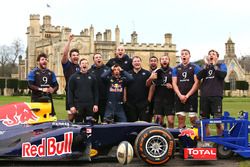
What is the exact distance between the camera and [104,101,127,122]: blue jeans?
410 inches

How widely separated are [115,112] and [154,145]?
74.1 inches

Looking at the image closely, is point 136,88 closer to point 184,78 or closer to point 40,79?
point 184,78

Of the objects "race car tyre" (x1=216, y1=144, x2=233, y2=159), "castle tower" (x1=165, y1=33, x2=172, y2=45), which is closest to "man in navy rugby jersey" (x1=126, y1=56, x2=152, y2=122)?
"race car tyre" (x1=216, y1=144, x2=233, y2=159)

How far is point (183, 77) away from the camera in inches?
417

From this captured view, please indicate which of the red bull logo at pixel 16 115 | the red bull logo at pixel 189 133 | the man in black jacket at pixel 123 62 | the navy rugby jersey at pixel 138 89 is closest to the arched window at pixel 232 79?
the man in black jacket at pixel 123 62

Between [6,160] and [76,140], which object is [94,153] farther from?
[6,160]

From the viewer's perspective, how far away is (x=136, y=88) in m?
10.9

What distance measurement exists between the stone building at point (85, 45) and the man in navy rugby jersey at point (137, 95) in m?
71.5

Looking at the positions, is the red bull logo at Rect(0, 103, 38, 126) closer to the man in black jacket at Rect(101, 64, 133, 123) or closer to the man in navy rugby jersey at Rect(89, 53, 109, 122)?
the man in black jacket at Rect(101, 64, 133, 123)

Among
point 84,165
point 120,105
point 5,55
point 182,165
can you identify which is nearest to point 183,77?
point 120,105

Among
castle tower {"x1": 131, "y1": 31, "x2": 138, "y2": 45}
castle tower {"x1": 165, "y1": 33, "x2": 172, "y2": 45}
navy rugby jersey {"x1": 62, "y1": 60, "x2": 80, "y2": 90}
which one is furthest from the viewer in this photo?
castle tower {"x1": 165, "y1": 33, "x2": 172, "y2": 45}

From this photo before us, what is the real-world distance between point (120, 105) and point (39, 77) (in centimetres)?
187

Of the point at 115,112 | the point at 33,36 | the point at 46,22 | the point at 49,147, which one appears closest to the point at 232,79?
the point at 46,22

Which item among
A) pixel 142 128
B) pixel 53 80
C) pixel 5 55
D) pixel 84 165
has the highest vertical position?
pixel 5 55
